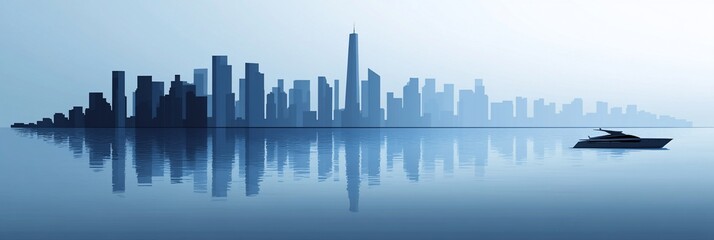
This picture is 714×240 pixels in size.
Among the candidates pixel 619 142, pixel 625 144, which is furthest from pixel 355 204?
pixel 619 142

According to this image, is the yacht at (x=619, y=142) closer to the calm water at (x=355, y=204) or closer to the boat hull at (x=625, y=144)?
the boat hull at (x=625, y=144)

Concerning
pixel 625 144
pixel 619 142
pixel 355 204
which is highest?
pixel 619 142

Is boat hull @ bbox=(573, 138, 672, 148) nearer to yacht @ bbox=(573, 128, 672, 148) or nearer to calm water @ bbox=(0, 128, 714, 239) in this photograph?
yacht @ bbox=(573, 128, 672, 148)

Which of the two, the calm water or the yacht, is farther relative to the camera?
the yacht

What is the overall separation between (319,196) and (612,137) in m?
71.0

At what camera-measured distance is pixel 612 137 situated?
9888cm

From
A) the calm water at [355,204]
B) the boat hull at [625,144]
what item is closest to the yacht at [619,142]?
the boat hull at [625,144]

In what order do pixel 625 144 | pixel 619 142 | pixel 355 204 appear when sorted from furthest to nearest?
pixel 619 142 < pixel 625 144 < pixel 355 204

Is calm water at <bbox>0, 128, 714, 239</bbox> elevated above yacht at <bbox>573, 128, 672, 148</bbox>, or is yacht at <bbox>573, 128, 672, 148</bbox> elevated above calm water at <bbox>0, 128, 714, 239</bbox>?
yacht at <bbox>573, 128, 672, 148</bbox>

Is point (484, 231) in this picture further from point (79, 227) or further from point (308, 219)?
point (79, 227)

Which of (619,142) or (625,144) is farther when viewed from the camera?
(619,142)

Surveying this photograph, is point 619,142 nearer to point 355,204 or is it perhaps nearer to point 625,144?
point 625,144

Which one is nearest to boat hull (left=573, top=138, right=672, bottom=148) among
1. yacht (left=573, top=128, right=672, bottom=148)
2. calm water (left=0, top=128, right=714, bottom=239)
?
yacht (left=573, top=128, right=672, bottom=148)

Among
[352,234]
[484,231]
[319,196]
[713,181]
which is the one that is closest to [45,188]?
[319,196]
